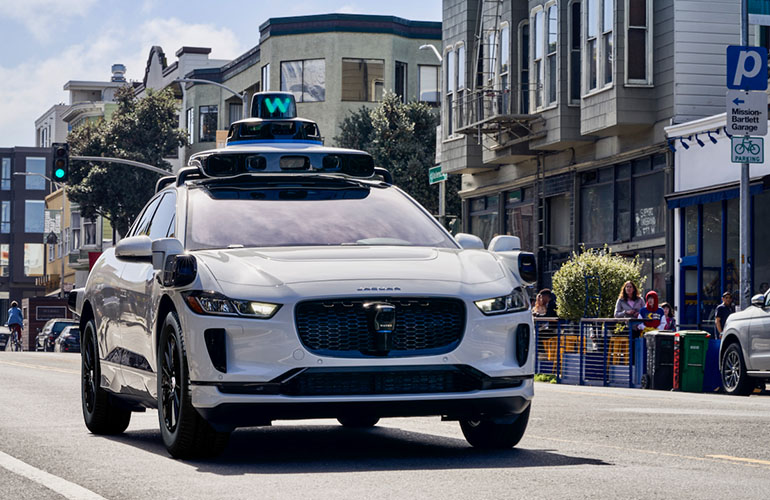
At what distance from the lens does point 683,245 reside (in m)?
29.7

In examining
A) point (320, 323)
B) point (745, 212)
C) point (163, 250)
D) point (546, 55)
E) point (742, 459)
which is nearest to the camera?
point (320, 323)

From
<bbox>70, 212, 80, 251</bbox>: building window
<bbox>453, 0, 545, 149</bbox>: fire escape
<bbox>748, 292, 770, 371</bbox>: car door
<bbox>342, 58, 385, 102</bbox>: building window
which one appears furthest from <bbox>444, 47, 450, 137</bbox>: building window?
<bbox>70, 212, 80, 251</bbox>: building window

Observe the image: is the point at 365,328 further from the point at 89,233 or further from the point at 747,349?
the point at 89,233

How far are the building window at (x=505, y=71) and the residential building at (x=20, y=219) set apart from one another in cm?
9453

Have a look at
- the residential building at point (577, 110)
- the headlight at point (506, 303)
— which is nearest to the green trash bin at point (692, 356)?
the residential building at point (577, 110)

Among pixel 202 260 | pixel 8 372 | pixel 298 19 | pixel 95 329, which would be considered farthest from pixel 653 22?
pixel 298 19

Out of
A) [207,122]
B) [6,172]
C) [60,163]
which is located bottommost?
[60,163]

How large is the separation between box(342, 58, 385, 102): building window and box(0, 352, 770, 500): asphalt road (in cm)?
4331

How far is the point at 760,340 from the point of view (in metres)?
19.8

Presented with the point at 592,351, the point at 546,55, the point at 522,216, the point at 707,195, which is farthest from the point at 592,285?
the point at 522,216

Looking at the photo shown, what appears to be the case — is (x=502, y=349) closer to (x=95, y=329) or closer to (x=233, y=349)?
(x=233, y=349)

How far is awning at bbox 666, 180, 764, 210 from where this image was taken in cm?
2717

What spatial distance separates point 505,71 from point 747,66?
12.9 m

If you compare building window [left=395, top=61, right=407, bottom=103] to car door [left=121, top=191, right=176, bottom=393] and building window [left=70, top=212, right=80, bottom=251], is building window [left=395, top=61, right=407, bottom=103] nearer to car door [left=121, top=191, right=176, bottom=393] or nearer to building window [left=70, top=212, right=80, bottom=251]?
building window [left=70, top=212, right=80, bottom=251]
